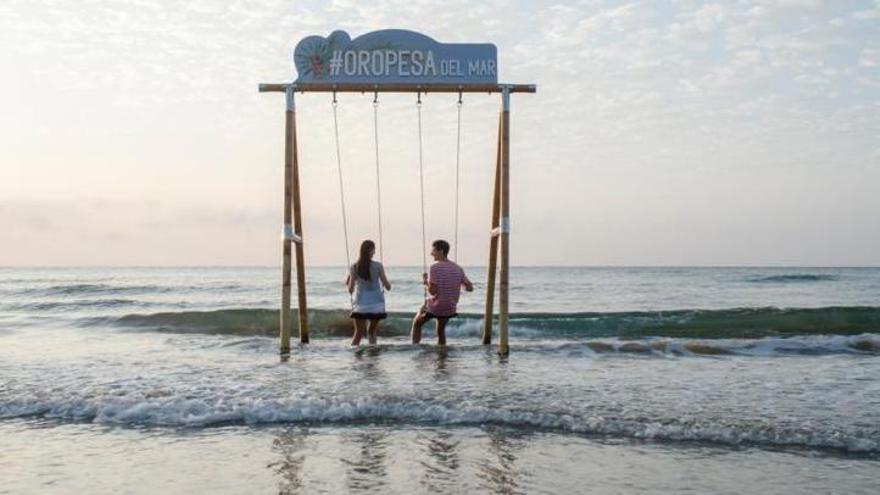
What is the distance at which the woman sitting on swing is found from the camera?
1183 cm

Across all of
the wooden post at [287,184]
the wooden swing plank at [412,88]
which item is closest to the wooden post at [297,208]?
the wooden post at [287,184]

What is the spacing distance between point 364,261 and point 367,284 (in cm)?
38

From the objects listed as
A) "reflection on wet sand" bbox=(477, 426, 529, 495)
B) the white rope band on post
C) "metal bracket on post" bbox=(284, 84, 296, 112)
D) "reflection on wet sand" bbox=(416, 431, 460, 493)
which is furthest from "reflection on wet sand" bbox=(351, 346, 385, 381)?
"metal bracket on post" bbox=(284, 84, 296, 112)

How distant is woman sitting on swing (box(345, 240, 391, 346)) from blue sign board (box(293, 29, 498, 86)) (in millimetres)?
2341

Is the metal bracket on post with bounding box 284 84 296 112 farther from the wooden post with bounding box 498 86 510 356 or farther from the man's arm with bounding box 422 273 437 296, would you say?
the man's arm with bounding box 422 273 437 296

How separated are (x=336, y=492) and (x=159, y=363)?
654cm

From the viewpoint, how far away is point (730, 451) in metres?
6.36

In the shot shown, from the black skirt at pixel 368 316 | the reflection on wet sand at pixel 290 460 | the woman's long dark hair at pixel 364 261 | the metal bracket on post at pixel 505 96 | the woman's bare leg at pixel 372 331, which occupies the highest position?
the metal bracket on post at pixel 505 96

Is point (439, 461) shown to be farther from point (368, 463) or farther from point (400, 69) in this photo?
point (400, 69)

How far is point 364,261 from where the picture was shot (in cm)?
1182

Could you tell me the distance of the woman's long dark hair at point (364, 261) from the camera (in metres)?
11.8

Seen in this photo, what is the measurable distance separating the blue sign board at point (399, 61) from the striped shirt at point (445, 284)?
2.66 m

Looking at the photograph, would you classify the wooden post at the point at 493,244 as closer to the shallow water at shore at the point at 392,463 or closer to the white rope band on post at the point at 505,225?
the white rope band on post at the point at 505,225

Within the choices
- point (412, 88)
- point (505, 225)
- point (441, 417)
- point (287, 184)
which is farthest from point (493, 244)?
point (441, 417)
